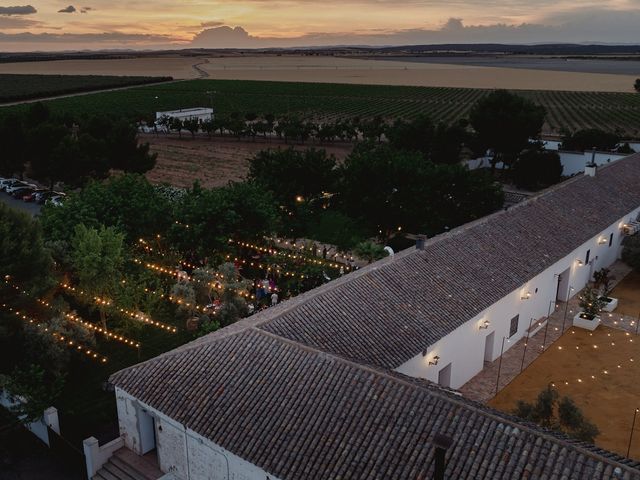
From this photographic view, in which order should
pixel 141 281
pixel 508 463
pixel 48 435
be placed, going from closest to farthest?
pixel 508 463 → pixel 48 435 → pixel 141 281

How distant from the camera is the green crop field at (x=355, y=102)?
102750 mm

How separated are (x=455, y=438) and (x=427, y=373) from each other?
645 centimetres

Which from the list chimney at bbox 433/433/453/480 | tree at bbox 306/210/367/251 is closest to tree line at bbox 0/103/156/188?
tree at bbox 306/210/367/251

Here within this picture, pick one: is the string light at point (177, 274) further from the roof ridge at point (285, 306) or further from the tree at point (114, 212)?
the roof ridge at point (285, 306)

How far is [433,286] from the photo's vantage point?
19.9 m

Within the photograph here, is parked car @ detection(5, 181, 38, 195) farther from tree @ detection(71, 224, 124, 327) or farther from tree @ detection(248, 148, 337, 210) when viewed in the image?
tree @ detection(71, 224, 124, 327)

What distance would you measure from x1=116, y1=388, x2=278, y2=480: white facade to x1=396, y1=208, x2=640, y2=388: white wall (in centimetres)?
533

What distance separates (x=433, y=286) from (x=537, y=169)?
111 feet

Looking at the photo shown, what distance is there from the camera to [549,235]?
1009 inches

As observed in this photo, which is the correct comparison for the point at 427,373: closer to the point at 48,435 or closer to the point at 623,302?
the point at 48,435

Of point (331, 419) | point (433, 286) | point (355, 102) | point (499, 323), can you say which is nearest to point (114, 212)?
point (433, 286)

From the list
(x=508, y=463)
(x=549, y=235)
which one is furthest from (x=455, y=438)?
(x=549, y=235)

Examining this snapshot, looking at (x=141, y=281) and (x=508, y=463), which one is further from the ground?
(x=508, y=463)

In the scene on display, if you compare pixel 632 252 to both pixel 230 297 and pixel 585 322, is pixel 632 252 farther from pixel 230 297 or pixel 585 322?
pixel 230 297
